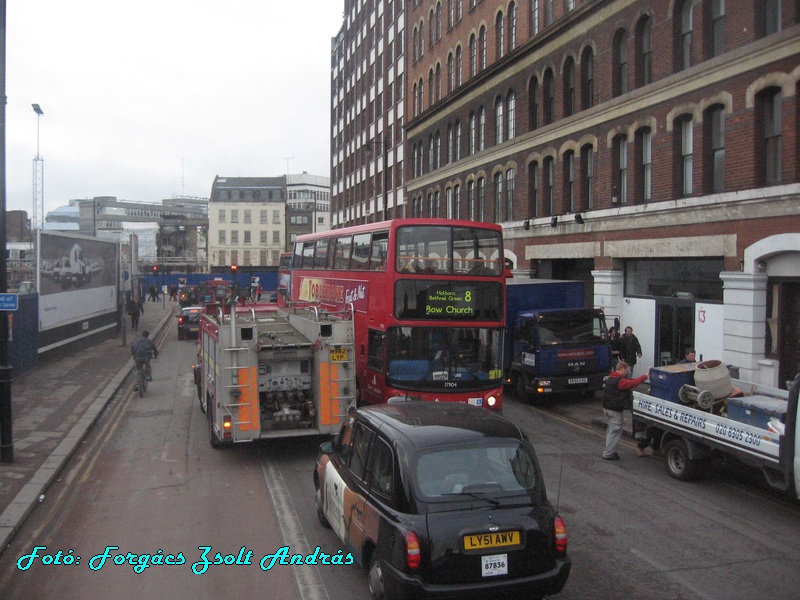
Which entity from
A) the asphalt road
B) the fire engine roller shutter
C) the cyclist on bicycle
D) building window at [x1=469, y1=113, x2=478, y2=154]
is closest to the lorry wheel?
the asphalt road

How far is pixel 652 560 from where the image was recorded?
801 cm

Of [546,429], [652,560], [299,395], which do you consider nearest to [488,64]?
[546,429]

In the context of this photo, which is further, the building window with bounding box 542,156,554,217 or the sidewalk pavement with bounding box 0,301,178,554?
the building window with bounding box 542,156,554,217

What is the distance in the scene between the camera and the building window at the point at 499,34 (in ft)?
105

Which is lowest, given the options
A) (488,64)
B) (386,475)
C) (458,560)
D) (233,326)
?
(458,560)

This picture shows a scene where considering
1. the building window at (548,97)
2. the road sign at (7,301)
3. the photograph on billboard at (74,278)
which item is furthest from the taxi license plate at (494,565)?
the building window at (548,97)

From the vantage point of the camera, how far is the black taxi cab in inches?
232

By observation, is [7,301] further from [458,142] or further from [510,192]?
[458,142]

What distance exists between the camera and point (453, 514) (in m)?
6.04

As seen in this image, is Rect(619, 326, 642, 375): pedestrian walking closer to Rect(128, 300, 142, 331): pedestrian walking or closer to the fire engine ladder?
the fire engine ladder

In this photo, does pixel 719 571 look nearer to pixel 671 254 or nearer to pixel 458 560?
pixel 458 560

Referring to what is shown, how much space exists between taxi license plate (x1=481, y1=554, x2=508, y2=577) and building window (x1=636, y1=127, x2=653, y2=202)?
18110 millimetres

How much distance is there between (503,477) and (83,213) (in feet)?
438

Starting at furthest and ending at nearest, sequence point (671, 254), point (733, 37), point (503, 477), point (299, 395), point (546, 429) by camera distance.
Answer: point (671, 254)
point (733, 37)
point (546, 429)
point (299, 395)
point (503, 477)
